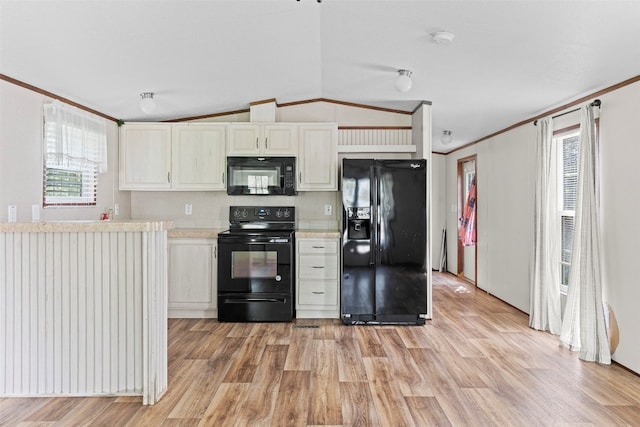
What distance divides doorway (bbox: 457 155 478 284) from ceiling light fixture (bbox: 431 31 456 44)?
3678 mm

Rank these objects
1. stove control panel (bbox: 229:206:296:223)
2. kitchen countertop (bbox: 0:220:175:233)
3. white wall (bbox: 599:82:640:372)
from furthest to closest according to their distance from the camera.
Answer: stove control panel (bbox: 229:206:296:223) → white wall (bbox: 599:82:640:372) → kitchen countertop (bbox: 0:220:175:233)

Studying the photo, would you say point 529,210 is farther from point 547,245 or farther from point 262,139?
point 262,139

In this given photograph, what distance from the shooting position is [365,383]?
2697 millimetres

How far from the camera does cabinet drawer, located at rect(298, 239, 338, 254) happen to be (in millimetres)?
4199

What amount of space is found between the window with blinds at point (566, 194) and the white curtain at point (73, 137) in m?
4.59

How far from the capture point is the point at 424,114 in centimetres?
423

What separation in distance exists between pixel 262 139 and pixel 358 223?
55.4 inches

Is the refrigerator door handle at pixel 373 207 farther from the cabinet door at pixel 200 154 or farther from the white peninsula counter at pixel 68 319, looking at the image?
the white peninsula counter at pixel 68 319

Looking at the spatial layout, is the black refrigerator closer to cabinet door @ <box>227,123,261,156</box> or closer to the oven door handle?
the oven door handle

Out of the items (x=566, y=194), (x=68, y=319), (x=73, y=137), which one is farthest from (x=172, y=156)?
(x=566, y=194)

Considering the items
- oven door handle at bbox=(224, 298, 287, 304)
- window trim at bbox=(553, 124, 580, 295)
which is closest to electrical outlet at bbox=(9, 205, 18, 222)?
oven door handle at bbox=(224, 298, 287, 304)

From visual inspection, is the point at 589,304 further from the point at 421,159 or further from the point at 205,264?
the point at 205,264

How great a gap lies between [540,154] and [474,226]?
2240mm

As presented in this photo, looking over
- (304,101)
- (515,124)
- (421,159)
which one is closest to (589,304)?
(421,159)
